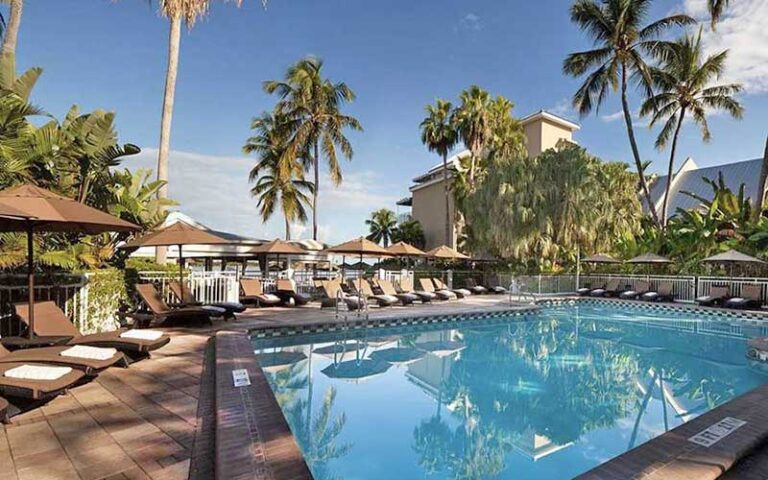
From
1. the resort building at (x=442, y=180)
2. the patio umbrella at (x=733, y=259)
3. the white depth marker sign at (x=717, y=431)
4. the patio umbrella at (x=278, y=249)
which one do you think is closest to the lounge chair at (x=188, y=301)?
the patio umbrella at (x=278, y=249)

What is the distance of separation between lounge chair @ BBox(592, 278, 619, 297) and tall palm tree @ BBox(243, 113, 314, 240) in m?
18.5

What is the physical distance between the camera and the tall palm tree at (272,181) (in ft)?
94.2

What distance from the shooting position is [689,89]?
22.8 metres

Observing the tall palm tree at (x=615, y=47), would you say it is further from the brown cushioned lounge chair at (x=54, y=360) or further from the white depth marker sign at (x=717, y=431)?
the brown cushioned lounge chair at (x=54, y=360)

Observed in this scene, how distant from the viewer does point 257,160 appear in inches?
1170

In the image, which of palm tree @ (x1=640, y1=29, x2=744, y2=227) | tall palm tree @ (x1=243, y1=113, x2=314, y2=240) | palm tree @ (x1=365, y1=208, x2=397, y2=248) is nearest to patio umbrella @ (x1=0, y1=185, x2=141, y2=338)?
tall palm tree @ (x1=243, y1=113, x2=314, y2=240)

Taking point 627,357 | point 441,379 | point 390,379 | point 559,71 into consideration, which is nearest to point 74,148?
point 390,379

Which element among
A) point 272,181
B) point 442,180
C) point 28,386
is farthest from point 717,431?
point 442,180

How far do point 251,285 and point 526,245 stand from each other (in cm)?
1361

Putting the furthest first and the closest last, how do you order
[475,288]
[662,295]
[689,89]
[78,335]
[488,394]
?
[689,89], [475,288], [662,295], [488,394], [78,335]

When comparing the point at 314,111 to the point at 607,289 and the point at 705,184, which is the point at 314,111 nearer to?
the point at 607,289

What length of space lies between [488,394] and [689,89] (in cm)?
2386

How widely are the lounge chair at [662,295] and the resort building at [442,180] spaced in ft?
39.8

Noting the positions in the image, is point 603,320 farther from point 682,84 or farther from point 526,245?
point 682,84
